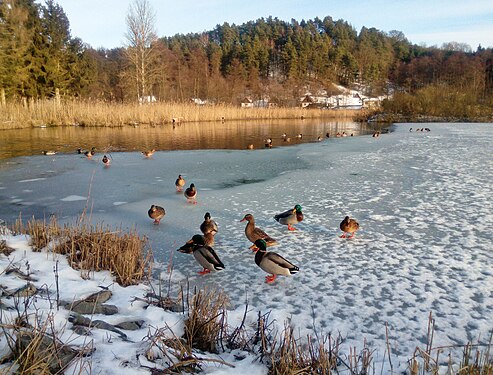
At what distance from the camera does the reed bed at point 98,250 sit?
4039 mm

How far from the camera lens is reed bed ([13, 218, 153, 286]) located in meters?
4.04

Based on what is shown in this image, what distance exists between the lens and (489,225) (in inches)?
225

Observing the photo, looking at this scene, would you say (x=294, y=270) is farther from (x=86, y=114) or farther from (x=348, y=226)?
(x=86, y=114)

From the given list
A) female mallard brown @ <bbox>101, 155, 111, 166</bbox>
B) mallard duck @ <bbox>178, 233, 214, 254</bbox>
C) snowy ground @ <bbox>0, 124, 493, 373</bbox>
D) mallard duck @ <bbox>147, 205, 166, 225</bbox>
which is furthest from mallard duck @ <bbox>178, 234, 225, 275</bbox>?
female mallard brown @ <bbox>101, 155, 111, 166</bbox>

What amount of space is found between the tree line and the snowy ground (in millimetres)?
26298

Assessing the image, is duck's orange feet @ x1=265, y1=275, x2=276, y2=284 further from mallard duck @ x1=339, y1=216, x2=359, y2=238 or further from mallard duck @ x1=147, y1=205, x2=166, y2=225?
mallard duck @ x1=147, y1=205, x2=166, y2=225

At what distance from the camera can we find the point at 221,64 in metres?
78.5

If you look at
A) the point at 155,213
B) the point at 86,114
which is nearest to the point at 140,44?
the point at 86,114

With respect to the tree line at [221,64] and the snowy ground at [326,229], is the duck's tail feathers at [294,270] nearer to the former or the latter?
the snowy ground at [326,229]

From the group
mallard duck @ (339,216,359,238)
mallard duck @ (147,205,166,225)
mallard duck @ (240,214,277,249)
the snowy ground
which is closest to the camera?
the snowy ground

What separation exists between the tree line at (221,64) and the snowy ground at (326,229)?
26298 mm

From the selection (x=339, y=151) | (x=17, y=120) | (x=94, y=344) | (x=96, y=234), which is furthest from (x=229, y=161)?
(x=17, y=120)

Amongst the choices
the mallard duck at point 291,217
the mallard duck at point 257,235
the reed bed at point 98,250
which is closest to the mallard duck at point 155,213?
the reed bed at point 98,250

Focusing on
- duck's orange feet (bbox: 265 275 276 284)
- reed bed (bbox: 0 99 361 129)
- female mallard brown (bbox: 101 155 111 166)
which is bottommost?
duck's orange feet (bbox: 265 275 276 284)
